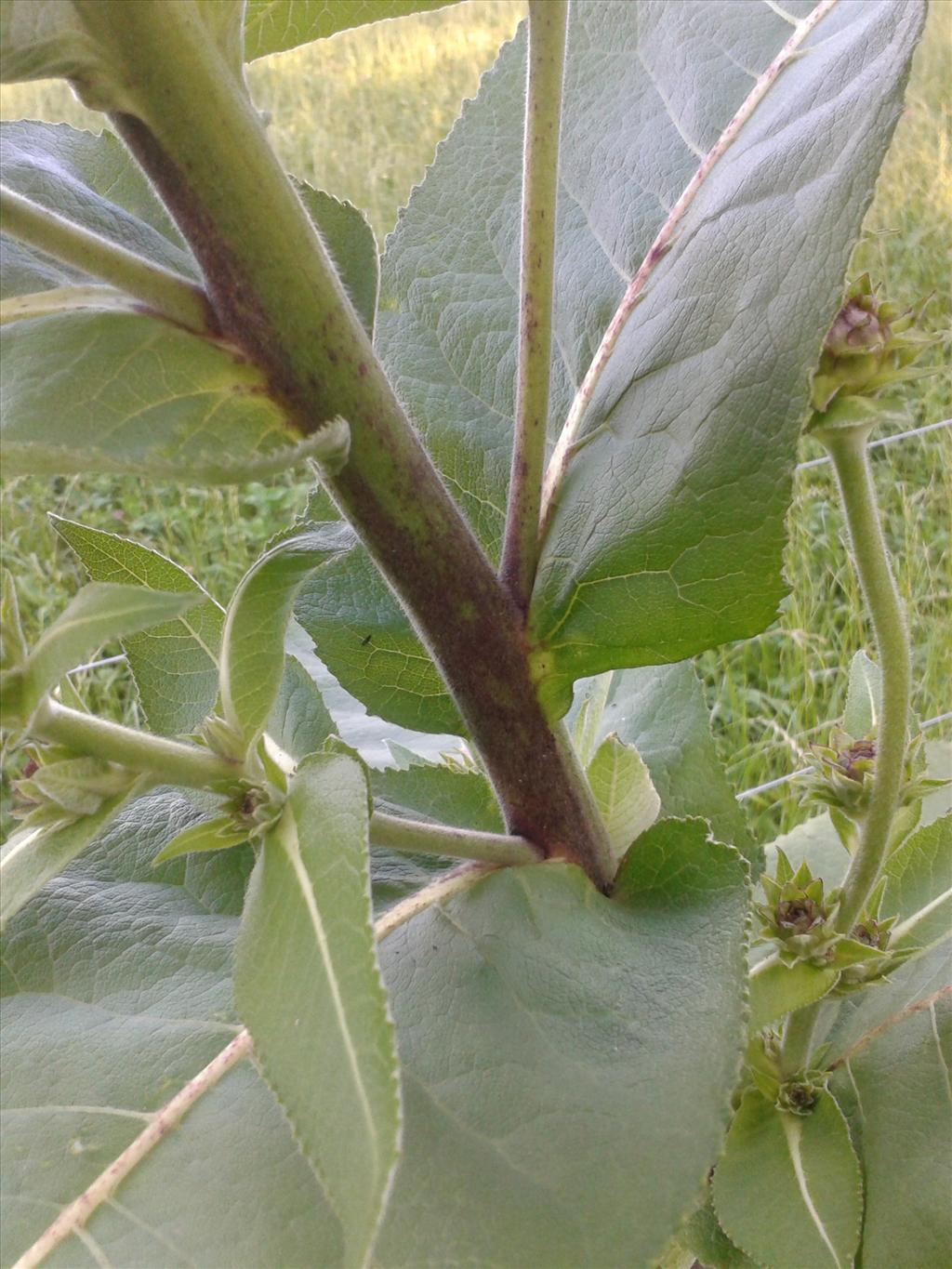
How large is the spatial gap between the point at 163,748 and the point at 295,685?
0.73ft

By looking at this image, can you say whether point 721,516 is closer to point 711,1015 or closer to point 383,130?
point 711,1015

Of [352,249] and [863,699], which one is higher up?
[352,249]

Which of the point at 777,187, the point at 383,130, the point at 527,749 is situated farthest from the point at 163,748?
the point at 383,130

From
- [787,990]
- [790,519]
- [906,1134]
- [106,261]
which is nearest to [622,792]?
[787,990]

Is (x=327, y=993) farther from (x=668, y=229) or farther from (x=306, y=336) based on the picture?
(x=668, y=229)

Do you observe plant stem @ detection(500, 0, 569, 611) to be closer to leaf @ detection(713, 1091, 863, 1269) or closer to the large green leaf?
the large green leaf

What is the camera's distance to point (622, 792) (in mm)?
628

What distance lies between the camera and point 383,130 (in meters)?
3.14

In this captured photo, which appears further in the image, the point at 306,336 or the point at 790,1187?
the point at 790,1187

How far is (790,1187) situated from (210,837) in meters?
0.36

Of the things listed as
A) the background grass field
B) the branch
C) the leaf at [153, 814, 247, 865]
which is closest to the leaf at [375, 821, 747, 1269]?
the branch

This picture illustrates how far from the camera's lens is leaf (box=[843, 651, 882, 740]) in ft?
2.27

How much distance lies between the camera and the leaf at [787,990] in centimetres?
57

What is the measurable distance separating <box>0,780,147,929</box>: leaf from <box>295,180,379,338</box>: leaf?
225 millimetres
